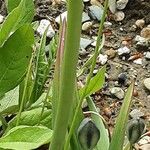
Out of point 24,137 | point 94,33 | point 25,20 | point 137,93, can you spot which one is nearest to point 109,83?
point 137,93

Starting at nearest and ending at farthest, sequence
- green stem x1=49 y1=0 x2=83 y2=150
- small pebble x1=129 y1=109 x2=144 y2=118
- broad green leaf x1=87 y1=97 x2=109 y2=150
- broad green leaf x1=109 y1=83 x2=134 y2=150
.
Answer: green stem x1=49 y1=0 x2=83 y2=150, broad green leaf x1=109 y1=83 x2=134 y2=150, broad green leaf x1=87 y1=97 x2=109 y2=150, small pebble x1=129 y1=109 x2=144 y2=118

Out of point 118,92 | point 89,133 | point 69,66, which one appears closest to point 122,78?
point 118,92

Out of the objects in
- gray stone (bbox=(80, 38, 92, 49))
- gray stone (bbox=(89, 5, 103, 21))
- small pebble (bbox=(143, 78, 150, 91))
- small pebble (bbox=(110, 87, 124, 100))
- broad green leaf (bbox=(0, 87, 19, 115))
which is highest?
gray stone (bbox=(89, 5, 103, 21))

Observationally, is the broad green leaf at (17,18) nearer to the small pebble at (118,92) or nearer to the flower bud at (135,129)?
the flower bud at (135,129)

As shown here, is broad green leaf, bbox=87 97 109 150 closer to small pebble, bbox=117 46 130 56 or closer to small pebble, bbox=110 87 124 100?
small pebble, bbox=110 87 124 100

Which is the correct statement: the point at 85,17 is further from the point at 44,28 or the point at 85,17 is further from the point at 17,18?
the point at 17,18

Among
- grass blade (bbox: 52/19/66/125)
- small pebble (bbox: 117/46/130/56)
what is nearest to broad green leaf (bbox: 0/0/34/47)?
grass blade (bbox: 52/19/66/125)

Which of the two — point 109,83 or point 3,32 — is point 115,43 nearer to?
point 109,83
